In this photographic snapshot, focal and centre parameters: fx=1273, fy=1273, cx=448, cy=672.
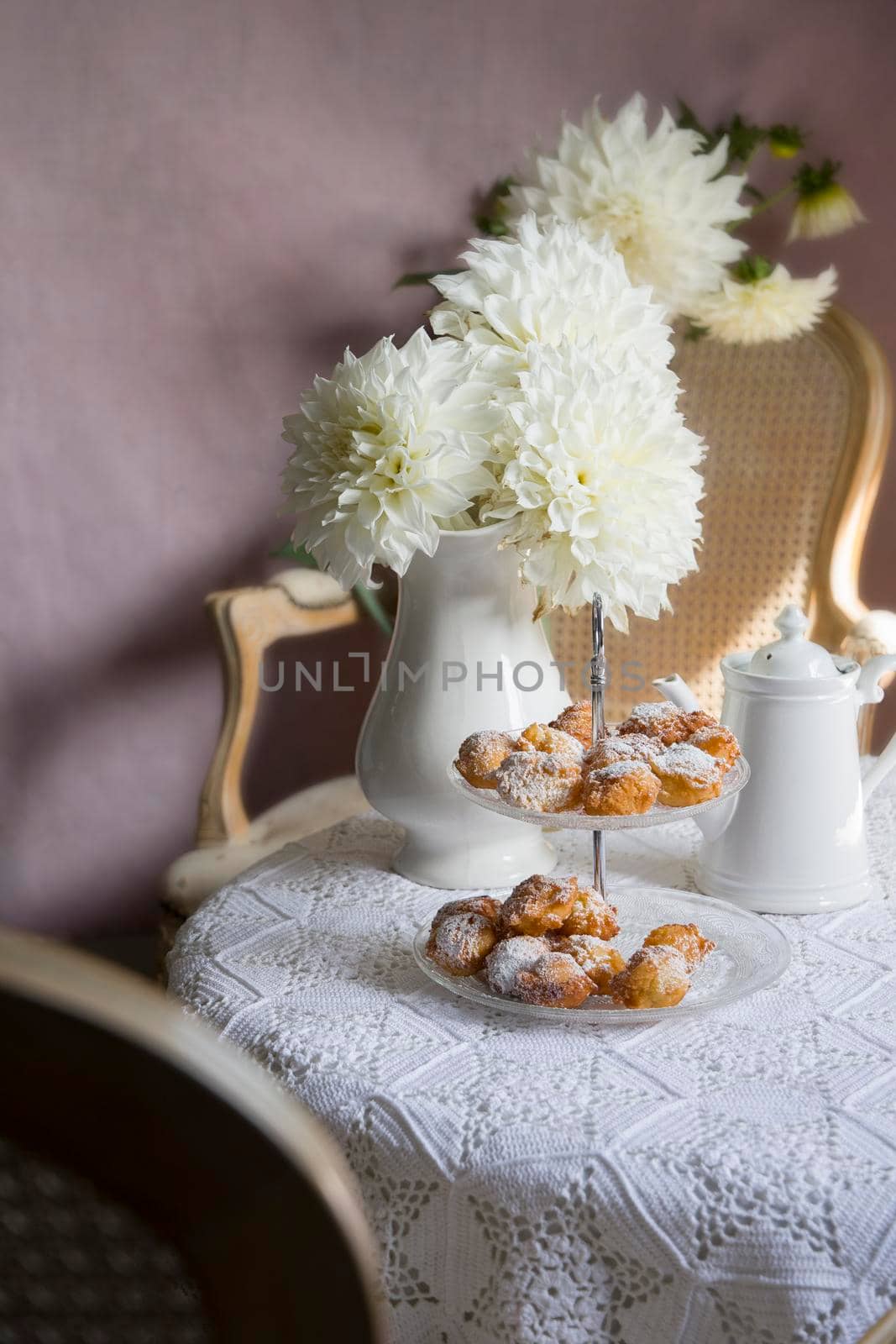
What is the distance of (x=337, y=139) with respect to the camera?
186 cm

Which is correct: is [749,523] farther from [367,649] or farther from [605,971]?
[605,971]

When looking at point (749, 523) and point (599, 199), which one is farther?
point (749, 523)

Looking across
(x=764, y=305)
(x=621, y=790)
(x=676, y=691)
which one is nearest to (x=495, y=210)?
(x=764, y=305)

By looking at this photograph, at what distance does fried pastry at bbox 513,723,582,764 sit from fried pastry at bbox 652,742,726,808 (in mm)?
61

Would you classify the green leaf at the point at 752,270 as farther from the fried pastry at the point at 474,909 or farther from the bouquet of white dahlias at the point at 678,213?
the fried pastry at the point at 474,909

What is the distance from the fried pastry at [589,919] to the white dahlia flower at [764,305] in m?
1.15

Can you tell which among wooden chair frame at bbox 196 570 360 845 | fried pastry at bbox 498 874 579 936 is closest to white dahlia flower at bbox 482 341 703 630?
fried pastry at bbox 498 874 579 936

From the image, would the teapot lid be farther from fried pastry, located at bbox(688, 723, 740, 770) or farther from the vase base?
the vase base

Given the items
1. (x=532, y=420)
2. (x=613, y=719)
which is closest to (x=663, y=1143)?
(x=532, y=420)

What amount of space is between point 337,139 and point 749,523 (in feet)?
2.74

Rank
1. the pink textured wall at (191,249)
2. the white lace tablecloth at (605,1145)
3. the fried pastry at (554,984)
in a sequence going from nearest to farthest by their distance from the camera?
1. the white lace tablecloth at (605,1145)
2. the fried pastry at (554,984)
3. the pink textured wall at (191,249)

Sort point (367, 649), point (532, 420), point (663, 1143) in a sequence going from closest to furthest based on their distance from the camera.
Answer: point (663, 1143) < point (532, 420) < point (367, 649)

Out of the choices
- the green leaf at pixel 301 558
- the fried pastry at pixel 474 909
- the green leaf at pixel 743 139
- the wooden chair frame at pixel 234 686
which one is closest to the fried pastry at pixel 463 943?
the fried pastry at pixel 474 909

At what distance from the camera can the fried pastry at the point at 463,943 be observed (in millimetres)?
837
